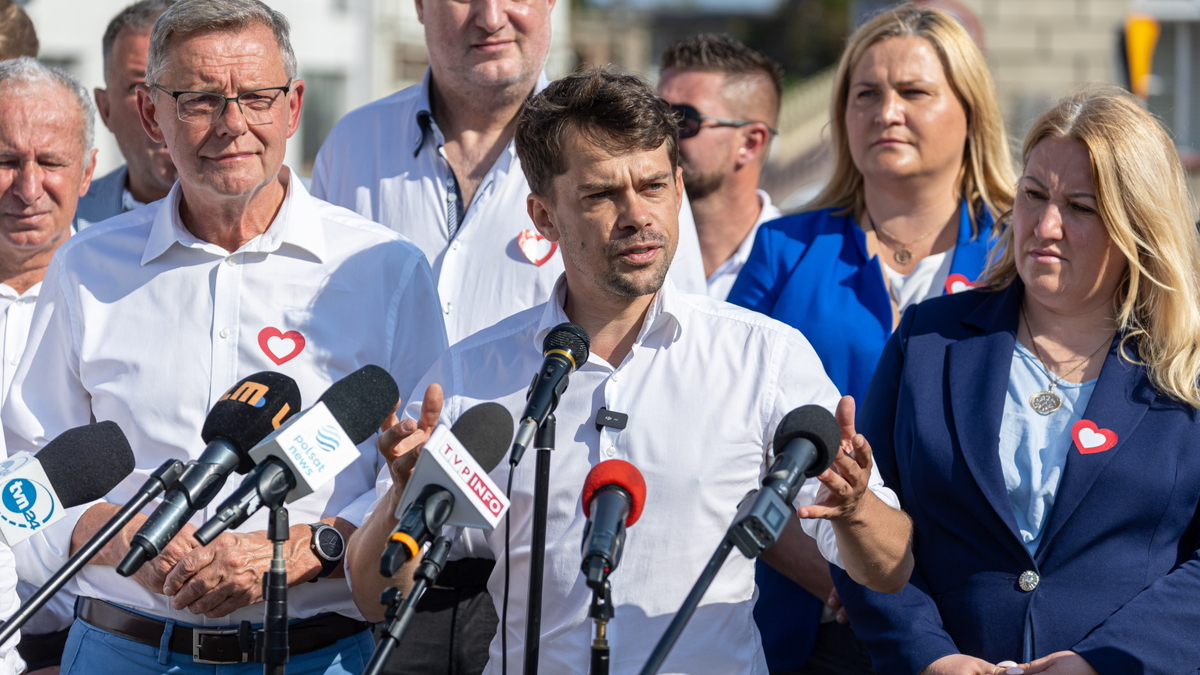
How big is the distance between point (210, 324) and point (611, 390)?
121cm

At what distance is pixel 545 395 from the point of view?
259 cm

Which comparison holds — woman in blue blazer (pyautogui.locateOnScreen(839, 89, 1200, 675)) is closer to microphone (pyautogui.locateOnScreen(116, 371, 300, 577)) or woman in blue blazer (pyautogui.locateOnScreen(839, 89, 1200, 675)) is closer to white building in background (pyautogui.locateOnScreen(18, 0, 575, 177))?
microphone (pyautogui.locateOnScreen(116, 371, 300, 577))

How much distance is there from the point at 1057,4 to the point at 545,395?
1890 cm

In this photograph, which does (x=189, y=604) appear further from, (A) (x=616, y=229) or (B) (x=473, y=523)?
(A) (x=616, y=229)

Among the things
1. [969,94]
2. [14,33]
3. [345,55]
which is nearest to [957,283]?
[969,94]

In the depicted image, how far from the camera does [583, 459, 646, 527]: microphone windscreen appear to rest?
8.19ft

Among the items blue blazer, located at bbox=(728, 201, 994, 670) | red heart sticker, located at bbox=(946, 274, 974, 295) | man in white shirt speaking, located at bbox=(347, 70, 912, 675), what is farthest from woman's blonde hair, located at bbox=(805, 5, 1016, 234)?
man in white shirt speaking, located at bbox=(347, 70, 912, 675)

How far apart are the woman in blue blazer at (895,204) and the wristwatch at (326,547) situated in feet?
5.21

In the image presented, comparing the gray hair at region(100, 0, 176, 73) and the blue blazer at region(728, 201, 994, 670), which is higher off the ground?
the gray hair at region(100, 0, 176, 73)

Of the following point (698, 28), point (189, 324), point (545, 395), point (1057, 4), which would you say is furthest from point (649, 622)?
point (698, 28)

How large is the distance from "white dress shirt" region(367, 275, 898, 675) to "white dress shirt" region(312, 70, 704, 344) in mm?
769

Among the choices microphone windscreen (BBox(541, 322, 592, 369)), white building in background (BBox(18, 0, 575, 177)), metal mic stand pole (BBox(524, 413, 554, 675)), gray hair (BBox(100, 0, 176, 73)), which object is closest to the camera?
metal mic stand pole (BBox(524, 413, 554, 675))

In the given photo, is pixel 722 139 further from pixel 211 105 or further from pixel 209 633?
pixel 209 633

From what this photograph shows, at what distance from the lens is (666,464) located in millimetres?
3102
